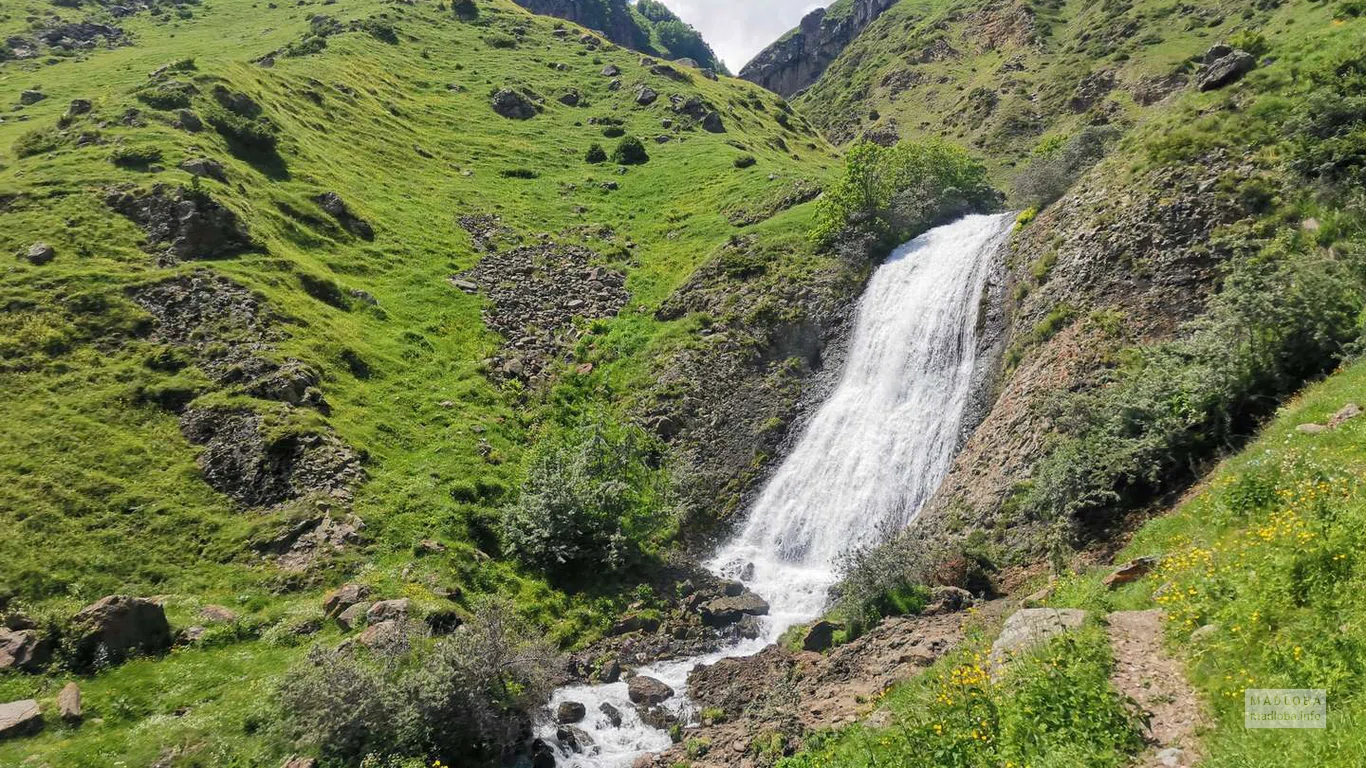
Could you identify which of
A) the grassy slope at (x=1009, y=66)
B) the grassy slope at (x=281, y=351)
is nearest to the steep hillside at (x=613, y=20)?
the grassy slope at (x=1009, y=66)

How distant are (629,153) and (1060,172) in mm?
43840

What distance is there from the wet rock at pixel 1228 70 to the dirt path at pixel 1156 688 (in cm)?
2776

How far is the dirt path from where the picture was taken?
7.89 metres

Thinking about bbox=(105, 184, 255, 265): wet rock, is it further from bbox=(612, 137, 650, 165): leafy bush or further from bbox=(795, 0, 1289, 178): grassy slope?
bbox=(795, 0, 1289, 178): grassy slope

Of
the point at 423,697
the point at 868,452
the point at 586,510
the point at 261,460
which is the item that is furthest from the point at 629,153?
the point at 423,697

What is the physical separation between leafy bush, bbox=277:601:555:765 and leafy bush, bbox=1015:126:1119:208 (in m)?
35.1

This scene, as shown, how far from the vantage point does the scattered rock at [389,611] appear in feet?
60.9

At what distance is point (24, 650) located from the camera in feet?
51.8

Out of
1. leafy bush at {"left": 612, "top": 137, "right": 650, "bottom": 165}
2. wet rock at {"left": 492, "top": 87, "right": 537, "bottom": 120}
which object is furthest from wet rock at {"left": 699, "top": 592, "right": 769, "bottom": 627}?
wet rock at {"left": 492, "top": 87, "right": 537, "bottom": 120}

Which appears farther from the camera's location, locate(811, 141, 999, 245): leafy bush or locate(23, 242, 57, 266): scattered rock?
locate(811, 141, 999, 245): leafy bush

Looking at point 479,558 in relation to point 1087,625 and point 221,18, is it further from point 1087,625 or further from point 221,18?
point 221,18

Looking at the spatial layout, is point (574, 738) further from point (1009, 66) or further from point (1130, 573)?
point (1009, 66)

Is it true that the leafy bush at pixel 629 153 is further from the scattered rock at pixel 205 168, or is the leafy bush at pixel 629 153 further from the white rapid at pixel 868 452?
the white rapid at pixel 868 452

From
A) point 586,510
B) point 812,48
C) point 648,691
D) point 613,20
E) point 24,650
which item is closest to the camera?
point 24,650
